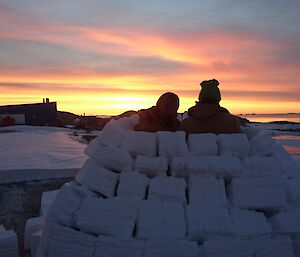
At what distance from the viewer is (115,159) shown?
297 centimetres

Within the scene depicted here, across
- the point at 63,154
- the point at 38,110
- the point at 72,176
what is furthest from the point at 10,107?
the point at 72,176

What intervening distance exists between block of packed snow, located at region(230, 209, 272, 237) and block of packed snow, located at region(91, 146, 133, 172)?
0.83m

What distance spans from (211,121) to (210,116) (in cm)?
5

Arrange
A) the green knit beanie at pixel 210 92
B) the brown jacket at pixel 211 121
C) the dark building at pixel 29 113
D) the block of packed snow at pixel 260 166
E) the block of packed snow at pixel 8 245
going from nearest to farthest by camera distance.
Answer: the block of packed snow at pixel 260 166, the brown jacket at pixel 211 121, the green knit beanie at pixel 210 92, the block of packed snow at pixel 8 245, the dark building at pixel 29 113

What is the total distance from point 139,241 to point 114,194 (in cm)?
45

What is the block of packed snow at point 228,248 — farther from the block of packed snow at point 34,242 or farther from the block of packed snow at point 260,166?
the block of packed snow at point 34,242

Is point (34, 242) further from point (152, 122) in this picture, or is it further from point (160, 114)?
point (160, 114)

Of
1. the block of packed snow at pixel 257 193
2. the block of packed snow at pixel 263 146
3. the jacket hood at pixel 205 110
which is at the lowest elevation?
the block of packed snow at pixel 257 193

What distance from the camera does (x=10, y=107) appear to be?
28953 mm

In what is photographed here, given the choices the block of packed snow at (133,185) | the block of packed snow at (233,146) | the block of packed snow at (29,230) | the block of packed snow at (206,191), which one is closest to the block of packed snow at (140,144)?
the block of packed snow at (133,185)

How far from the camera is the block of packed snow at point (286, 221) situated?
268cm

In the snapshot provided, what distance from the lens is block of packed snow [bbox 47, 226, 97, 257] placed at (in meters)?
2.58

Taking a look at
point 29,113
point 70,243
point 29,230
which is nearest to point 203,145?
point 70,243

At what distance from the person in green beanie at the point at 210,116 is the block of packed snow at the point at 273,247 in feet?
3.85
